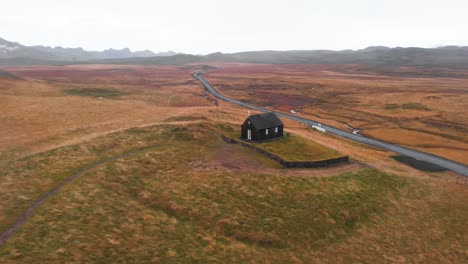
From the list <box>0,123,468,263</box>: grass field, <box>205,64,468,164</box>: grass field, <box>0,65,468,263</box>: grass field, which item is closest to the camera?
<box>0,123,468,263</box>: grass field

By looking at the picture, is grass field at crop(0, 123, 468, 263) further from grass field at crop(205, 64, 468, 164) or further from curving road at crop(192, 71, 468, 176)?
grass field at crop(205, 64, 468, 164)

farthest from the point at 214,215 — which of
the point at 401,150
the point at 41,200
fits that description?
the point at 401,150

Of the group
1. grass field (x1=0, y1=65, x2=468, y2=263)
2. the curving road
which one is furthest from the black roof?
the curving road

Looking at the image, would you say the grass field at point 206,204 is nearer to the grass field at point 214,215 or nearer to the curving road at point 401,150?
the grass field at point 214,215

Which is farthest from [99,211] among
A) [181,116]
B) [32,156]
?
[181,116]

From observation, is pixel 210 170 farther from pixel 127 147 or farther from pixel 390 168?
pixel 390 168

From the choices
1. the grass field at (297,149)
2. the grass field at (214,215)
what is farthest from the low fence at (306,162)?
the grass field at (214,215)
